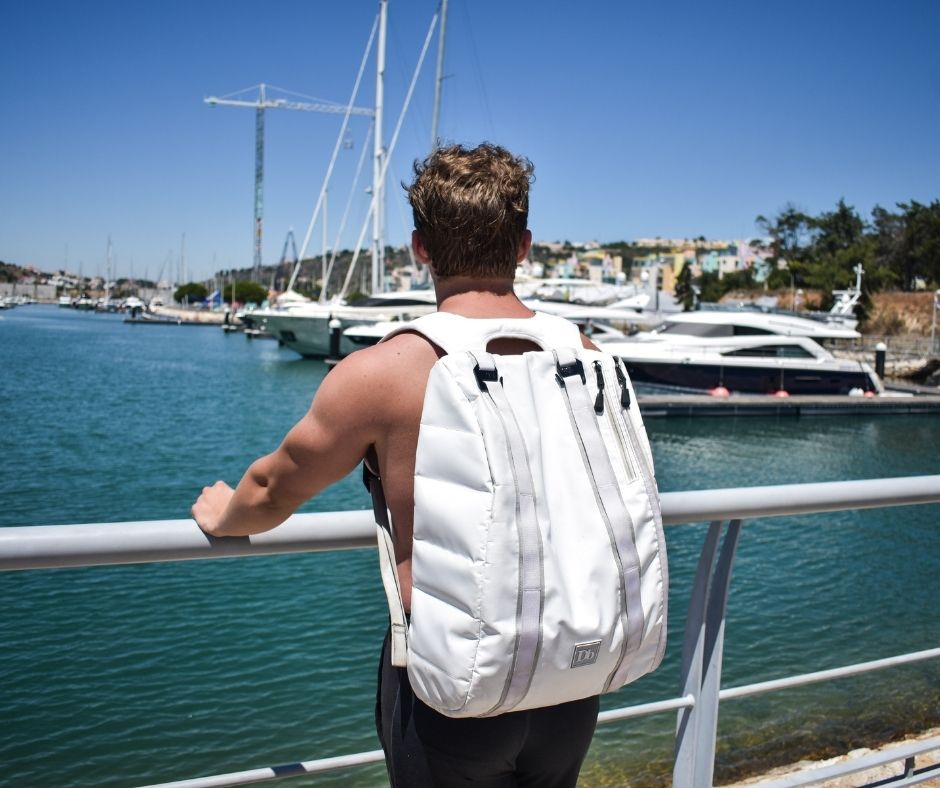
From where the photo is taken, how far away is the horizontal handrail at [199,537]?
139 centimetres

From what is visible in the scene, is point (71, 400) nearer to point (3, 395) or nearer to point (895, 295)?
point (3, 395)

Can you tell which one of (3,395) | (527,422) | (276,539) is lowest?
(3,395)

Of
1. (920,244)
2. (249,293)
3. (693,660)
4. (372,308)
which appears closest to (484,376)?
(693,660)

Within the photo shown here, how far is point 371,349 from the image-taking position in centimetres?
137

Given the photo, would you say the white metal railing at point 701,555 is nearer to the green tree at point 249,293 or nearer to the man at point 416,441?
the man at point 416,441

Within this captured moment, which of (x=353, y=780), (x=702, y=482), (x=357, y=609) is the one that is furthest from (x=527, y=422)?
(x=702, y=482)

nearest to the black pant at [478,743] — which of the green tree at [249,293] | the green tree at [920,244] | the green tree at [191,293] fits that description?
the green tree at [920,244]

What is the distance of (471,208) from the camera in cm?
141

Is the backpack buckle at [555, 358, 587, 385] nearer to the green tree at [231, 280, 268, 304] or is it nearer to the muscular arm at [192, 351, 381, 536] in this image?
the muscular arm at [192, 351, 381, 536]

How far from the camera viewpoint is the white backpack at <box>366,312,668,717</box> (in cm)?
124

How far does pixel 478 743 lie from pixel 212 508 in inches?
23.0

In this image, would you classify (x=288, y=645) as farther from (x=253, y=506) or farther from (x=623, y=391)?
(x=623, y=391)

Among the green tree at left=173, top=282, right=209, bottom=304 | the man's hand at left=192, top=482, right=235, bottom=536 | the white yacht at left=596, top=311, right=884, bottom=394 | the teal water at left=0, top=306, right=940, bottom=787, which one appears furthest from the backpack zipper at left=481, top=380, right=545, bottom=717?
the green tree at left=173, top=282, right=209, bottom=304

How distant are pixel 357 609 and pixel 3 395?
24.6m
